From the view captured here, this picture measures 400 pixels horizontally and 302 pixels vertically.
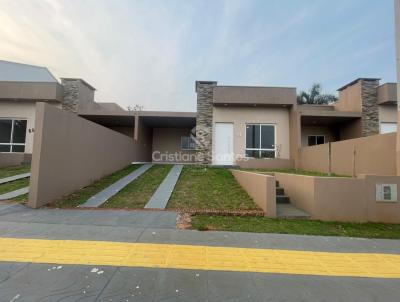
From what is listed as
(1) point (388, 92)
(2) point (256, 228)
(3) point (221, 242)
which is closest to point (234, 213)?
(2) point (256, 228)

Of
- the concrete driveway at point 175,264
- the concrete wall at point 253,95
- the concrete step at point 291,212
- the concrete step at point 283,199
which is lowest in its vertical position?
the concrete driveway at point 175,264

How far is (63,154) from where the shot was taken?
8875mm

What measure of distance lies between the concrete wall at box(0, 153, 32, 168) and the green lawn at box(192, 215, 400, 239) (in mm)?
13343

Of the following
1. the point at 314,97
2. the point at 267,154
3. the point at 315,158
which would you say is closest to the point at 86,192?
the point at 267,154

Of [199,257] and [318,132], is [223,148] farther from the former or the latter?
[199,257]

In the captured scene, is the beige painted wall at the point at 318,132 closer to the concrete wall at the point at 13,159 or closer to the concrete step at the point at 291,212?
the concrete step at the point at 291,212

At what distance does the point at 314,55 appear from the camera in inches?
627

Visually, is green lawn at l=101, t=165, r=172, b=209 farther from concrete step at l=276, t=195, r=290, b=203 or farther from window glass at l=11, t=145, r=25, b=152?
window glass at l=11, t=145, r=25, b=152

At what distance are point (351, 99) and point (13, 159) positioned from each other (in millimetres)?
20478

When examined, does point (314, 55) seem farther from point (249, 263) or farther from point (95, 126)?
point (249, 263)

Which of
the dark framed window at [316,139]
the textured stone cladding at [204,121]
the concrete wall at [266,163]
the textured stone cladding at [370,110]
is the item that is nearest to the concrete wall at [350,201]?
the concrete wall at [266,163]

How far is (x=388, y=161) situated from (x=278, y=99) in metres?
8.03

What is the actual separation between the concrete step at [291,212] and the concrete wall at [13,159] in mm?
14653

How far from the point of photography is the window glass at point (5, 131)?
17.6m
